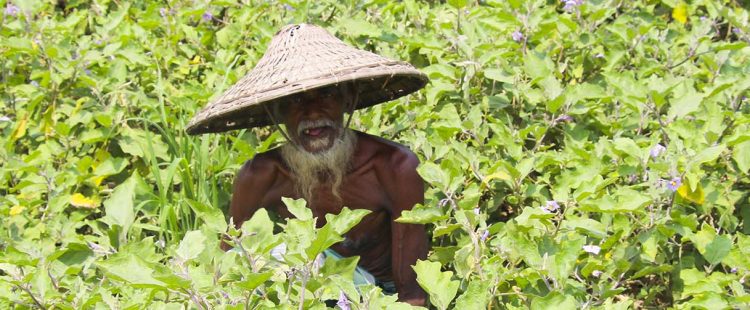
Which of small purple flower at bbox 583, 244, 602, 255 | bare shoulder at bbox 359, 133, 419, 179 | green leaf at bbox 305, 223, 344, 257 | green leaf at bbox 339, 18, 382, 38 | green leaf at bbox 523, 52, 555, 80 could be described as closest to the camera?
green leaf at bbox 305, 223, 344, 257

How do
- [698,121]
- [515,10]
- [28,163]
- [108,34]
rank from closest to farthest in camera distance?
[698,121], [28,163], [515,10], [108,34]

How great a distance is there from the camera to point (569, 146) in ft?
11.9

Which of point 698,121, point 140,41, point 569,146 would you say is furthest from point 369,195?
point 140,41

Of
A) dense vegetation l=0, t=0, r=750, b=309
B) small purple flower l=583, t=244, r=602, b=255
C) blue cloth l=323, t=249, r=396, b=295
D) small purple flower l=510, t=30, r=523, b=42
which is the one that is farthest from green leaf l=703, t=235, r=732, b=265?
small purple flower l=510, t=30, r=523, b=42

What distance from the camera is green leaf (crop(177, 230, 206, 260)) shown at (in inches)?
95.1

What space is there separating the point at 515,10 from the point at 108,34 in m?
1.73

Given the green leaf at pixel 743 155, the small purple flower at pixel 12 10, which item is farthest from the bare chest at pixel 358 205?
the small purple flower at pixel 12 10

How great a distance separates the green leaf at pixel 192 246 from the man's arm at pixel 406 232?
0.82 meters

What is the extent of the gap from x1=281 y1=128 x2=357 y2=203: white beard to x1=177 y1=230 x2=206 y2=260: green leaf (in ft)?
2.21

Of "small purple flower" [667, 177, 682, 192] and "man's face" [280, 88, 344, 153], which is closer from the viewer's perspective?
"small purple flower" [667, 177, 682, 192]

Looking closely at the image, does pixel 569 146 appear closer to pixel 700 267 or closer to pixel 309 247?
pixel 700 267

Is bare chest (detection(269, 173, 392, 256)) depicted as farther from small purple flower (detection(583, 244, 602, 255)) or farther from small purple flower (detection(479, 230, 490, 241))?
small purple flower (detection(583, 244, 602, 255))

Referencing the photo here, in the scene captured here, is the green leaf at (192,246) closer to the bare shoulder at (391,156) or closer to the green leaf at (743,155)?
the bare shoulder at (391,156)

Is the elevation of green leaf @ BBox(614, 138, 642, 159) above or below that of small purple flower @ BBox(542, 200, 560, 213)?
above
